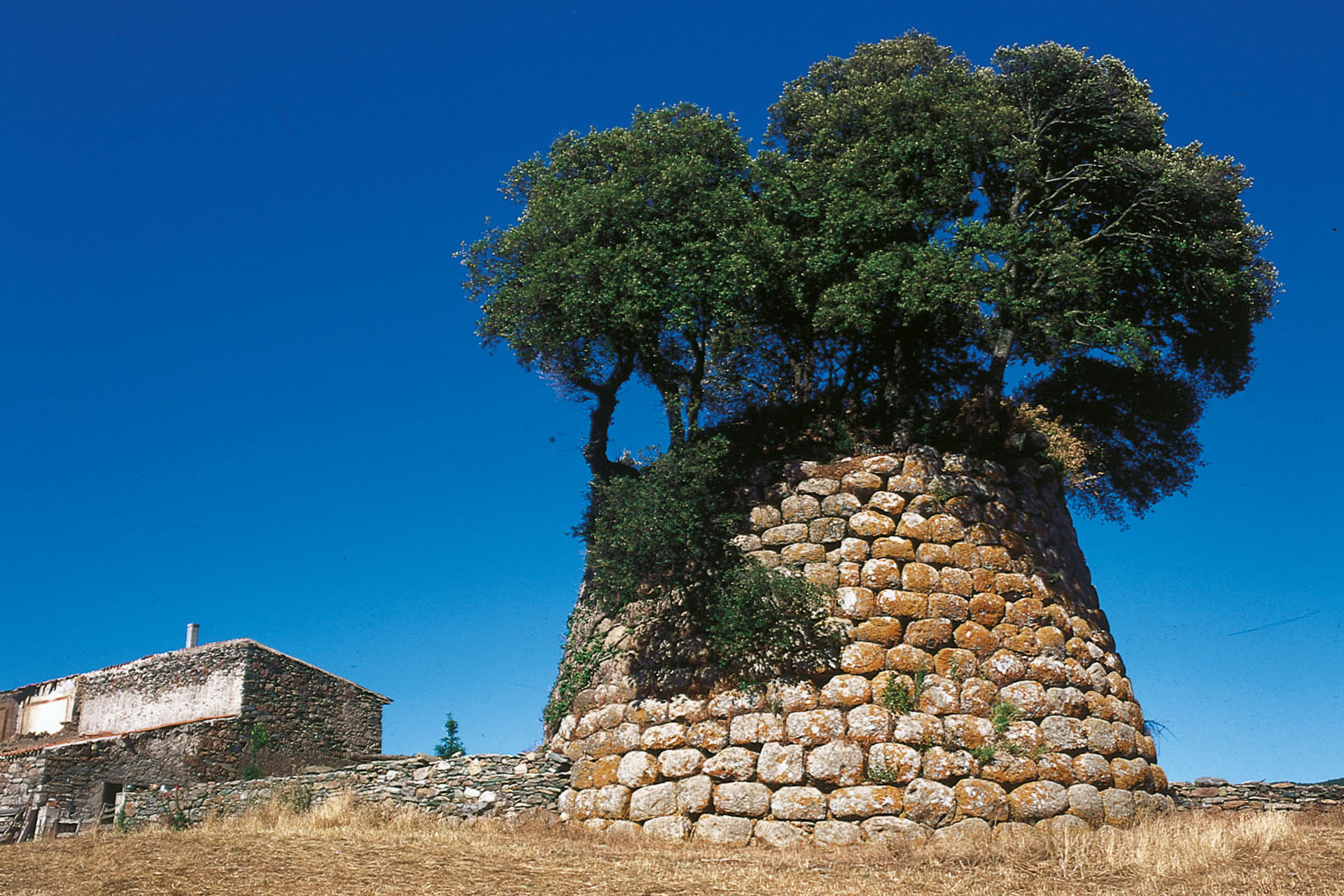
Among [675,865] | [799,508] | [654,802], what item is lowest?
[675,865]

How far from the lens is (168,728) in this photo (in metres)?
21.5

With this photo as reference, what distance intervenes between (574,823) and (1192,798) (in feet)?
29.8

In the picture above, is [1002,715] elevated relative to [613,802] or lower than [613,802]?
elevated

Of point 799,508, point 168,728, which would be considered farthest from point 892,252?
point 168,728

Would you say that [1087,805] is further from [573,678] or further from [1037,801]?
[573,678]

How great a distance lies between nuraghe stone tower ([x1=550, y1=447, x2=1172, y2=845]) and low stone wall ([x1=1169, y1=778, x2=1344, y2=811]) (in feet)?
7.00

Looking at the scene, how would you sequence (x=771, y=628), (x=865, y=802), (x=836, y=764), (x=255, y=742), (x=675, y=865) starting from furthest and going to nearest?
(x=255, y=742) → (x=771, y=628) → (x=836, y=764) → (x=865, y=802) → (x=675, y=865)

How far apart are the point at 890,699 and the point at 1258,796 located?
269 inches

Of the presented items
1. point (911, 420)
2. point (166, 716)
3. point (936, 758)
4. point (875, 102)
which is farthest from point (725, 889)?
point (166, 716)

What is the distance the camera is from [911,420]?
15.6 metres

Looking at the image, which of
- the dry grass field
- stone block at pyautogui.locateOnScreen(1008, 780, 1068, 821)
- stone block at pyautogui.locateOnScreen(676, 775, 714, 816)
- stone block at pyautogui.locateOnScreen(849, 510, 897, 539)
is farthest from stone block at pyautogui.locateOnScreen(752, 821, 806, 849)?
stone block at pyautogui.locateOnScreen(849, 510, 897, 539)

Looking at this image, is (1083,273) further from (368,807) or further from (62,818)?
(62,818)

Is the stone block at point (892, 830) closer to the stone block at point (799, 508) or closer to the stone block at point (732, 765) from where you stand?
the stone block at point (732, 765)

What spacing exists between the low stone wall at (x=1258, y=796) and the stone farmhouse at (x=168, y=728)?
47.0 ft
